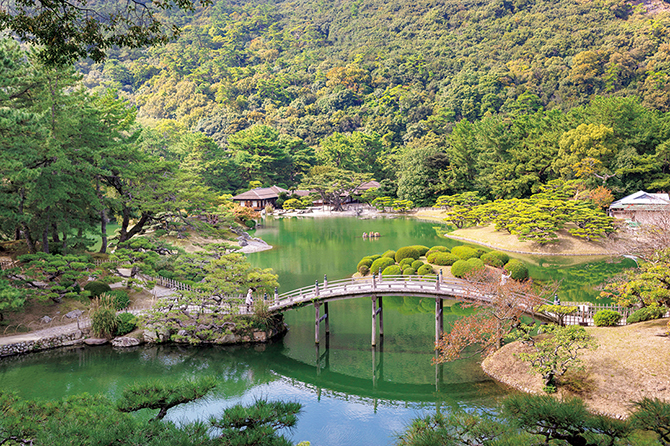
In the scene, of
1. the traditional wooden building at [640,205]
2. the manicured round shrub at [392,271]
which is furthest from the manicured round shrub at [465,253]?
the traditional wooden building at [640,205]

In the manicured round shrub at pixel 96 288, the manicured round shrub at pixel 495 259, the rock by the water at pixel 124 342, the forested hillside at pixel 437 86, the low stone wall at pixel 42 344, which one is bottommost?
the rock by the water at pixel 124 342

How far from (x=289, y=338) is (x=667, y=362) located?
1191 cm

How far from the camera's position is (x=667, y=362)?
1132 cm

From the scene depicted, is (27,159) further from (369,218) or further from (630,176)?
(630,176)

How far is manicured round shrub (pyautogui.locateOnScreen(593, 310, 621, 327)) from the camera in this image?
1416 centimetres

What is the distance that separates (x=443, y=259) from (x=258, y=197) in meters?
34.9

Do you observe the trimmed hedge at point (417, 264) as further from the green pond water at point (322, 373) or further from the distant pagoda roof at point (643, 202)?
the distant pagoda roof at point (643, 202)

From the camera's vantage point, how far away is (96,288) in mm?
18781

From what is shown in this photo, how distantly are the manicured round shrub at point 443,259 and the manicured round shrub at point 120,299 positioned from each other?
50.5 ft

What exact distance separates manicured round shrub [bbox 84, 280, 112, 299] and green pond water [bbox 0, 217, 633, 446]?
9.93 feet

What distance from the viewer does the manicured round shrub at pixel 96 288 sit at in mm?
18688

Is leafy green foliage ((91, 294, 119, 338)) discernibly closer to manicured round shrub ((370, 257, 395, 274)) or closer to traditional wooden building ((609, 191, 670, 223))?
manicured round shrub ((370, 257, 395, 274))

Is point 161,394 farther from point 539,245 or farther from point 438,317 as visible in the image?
point 539,245

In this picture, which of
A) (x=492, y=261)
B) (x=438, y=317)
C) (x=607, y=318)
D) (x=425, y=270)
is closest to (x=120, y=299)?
(x=438, y=317)
